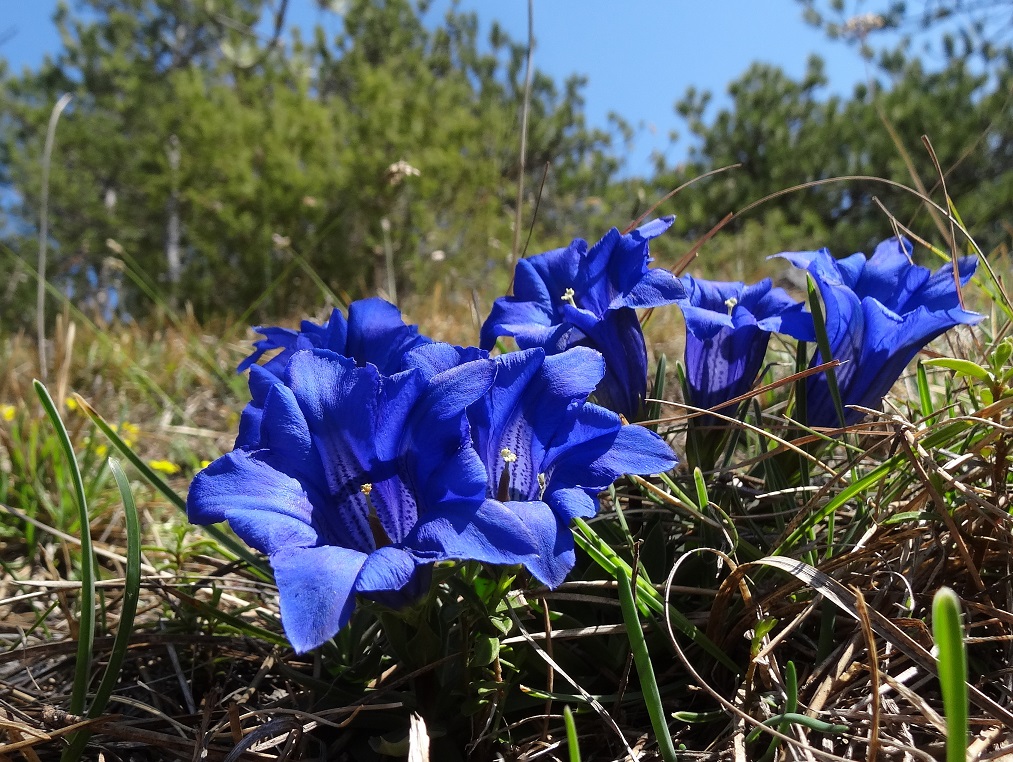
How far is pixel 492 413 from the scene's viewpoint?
89cm

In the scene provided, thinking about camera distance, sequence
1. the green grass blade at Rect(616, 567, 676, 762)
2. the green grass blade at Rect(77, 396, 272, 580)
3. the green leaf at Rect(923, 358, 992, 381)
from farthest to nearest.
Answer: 1. the green grass blade at Rect(77, 396, 272, 580)
2. the green leaf at Rect(923, 358, 992, 381)
3. the green grass blade at Rect(616, 567, 676, 762)

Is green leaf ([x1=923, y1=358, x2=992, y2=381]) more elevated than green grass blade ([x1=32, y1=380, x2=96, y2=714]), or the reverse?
green leaf ([x1=923, y1=358, x2=992, y2=381])

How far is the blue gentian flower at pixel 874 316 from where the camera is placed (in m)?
1.10

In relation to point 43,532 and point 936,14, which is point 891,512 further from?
point 936,14

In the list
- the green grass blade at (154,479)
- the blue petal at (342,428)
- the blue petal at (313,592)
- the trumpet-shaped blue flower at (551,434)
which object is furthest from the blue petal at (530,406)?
the green grass blade at (154,479)

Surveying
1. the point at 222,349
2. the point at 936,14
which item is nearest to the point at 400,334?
the point at 222,349

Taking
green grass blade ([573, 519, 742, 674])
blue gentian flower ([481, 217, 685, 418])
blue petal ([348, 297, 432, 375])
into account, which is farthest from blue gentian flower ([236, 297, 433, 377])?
green grass blade ([573, 519, 742, 674])

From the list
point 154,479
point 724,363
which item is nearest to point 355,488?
point 154,479

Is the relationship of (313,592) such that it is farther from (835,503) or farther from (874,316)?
(874,316)

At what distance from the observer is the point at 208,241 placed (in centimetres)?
1065

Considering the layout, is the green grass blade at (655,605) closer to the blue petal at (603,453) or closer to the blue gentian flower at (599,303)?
the blue petal at (603,453)

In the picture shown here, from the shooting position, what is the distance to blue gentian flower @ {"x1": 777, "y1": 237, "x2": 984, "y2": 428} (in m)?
1.10

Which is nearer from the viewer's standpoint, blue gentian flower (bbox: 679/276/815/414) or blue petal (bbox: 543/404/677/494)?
blue petal (bbox: 543/404/677/494)

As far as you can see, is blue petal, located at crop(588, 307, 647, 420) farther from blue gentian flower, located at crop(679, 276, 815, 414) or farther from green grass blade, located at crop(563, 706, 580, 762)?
green grass blade, located at crop(563, 706, 580, 762)
